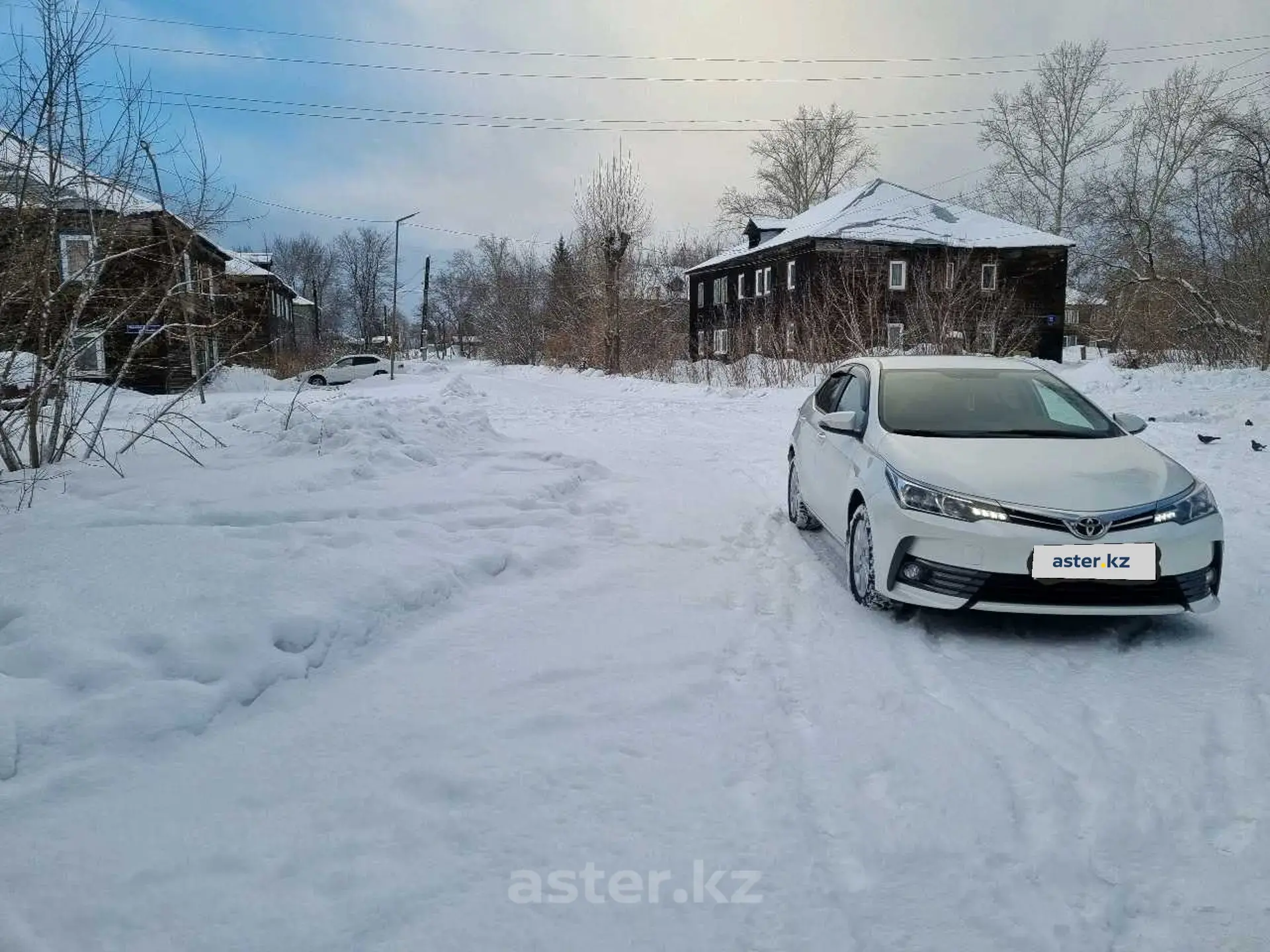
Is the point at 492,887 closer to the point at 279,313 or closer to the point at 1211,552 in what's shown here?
the point at 1211,552

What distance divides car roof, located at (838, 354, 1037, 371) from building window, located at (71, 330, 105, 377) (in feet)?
19.2

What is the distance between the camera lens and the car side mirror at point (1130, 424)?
203 inches

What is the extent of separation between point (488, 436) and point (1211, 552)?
293 inches

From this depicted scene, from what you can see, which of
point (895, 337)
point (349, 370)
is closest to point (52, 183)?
point (895, 337)

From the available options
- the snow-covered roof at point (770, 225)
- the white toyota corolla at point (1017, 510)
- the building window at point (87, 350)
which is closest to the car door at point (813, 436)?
the white toyota corolla at point (1017, 510)

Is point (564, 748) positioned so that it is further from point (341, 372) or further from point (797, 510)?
point (341, 372)

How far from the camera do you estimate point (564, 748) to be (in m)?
3.10

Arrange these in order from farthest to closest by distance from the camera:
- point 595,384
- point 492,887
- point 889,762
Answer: point 595,384 < point 889,762 < point 492,887

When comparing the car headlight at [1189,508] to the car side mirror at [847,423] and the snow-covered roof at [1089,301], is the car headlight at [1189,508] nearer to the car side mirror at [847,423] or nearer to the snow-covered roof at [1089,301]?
the car side mirror at [847,423]

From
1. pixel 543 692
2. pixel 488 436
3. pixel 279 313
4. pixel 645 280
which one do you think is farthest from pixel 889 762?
pixel 279 313

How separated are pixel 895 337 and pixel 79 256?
853 inches

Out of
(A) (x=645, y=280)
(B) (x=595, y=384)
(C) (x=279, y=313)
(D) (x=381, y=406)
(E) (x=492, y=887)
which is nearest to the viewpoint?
(E) (x=492, y=887)

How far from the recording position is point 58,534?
457 cm

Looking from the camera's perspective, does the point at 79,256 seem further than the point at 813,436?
Yes
